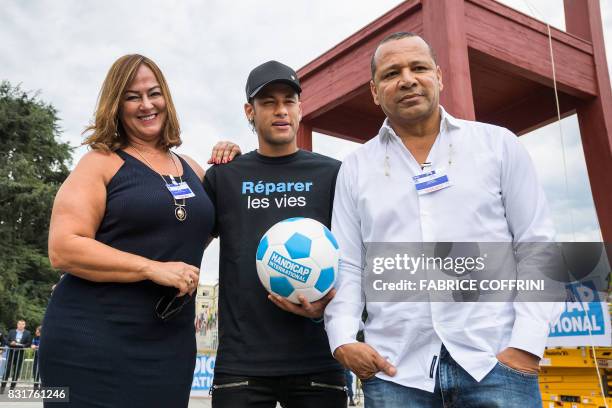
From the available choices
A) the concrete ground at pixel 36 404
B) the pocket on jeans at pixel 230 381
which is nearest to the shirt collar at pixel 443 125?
the pocket on jeans at pixel 230 381

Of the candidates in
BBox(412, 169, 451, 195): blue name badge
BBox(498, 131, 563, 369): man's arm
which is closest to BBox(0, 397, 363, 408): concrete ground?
BBox(412, 169, 451, 195): blue name badge

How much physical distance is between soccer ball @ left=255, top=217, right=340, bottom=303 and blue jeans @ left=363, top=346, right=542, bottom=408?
55 centimetres

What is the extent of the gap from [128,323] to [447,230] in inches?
61.9

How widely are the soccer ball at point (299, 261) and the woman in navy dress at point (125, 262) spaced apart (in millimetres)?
392

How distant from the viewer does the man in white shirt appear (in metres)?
2.14

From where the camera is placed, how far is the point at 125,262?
7.70ft

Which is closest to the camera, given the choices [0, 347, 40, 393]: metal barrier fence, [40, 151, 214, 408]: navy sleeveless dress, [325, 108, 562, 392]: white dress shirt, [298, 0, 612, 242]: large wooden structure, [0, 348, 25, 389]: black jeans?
[325, 108, 562, 392]: white dress shirt

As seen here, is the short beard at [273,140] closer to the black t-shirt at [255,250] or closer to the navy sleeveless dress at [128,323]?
the black t-shirt at [255,250]

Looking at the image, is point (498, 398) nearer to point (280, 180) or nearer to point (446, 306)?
point (446, 306)

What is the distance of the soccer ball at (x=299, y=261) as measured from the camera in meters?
2.54

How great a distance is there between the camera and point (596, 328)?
6504mm

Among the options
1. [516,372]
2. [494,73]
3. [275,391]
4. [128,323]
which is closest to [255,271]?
[275,391]

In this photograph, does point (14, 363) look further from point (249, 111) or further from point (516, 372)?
point (516, 372)

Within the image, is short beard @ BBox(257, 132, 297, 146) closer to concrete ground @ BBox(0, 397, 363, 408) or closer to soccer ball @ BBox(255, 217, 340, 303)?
soccer ball @ BBox(255, 217, 340, 303)
